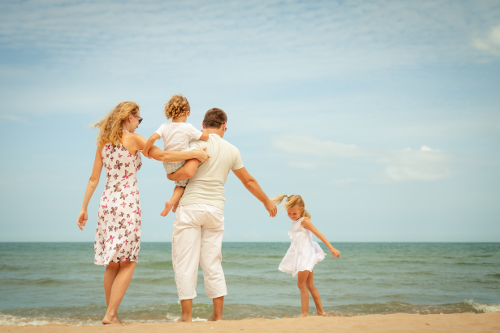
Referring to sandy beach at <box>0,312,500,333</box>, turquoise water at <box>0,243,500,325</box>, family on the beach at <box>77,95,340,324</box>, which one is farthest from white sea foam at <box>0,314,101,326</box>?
family on the beach at <box>77,95,340,324</box>

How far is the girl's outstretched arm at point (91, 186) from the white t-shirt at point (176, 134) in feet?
2.01

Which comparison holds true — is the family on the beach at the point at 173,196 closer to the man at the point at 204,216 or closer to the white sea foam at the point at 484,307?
the man at the point at 204,216

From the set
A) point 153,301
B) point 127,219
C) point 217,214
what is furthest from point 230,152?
point 153,301

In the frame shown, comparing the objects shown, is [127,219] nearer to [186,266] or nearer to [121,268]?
[121,268]

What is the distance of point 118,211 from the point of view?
3.33 meters

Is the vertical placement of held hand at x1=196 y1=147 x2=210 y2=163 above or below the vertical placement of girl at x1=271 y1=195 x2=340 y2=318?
above

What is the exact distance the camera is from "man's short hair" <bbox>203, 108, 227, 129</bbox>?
3.69 m

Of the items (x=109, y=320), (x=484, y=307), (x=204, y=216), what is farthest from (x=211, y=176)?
(x=484, y=307)

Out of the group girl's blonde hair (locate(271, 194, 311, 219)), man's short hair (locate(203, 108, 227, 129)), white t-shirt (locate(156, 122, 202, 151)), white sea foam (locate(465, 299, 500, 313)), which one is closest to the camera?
white t-shirt (locate(156, 122, 202, 151))

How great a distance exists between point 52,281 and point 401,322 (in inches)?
391

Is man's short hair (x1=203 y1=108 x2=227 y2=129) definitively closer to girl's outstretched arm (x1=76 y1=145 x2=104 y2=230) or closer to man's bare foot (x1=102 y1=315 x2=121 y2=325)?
girl's outstretched arm (x1=76 y1=145 x2=104 y2=230)

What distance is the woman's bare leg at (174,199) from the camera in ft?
11.0

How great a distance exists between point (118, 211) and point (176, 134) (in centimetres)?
86

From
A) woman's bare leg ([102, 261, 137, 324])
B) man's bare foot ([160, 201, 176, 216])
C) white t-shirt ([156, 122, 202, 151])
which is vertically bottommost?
woman's bare leg ([102, 261, 137, 324])
